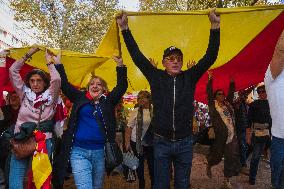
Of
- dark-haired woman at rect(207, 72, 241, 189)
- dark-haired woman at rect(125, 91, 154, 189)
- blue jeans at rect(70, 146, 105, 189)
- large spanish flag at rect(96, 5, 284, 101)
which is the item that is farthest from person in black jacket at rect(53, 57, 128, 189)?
dark-haired woman at rect(207, 72, 241, 189)

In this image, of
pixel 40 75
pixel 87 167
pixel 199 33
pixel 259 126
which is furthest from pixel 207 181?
pixel 40 75

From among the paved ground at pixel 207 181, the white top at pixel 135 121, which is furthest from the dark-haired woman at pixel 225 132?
the white top at pixel 135 121

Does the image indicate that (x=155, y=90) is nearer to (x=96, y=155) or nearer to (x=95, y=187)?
(x=96, y=155)

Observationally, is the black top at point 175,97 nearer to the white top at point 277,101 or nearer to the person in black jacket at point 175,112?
the person in black jacket at point 175,112

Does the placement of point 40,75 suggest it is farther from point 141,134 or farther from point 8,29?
point 8,29

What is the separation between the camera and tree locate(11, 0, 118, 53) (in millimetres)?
26109

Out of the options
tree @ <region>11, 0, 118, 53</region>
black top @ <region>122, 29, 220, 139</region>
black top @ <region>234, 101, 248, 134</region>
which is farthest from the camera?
tree @ <region>11, 0, 118, 53</region>

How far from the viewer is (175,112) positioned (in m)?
3.86

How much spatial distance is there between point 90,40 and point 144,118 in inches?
870

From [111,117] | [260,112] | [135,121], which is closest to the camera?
[111,117]

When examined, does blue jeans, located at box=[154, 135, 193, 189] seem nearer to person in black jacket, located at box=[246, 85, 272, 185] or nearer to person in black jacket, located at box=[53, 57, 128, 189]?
person in black jacket, located at box=[53, 57, 128, 189]

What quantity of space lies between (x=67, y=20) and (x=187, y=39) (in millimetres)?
22455

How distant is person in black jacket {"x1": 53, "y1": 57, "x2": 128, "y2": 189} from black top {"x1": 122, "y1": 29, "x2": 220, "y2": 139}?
62 cm

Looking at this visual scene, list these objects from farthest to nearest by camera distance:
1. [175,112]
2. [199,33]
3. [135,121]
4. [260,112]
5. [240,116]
A: [240,116] < [260,112] < [135,121] < [199,33] < [175,112]
